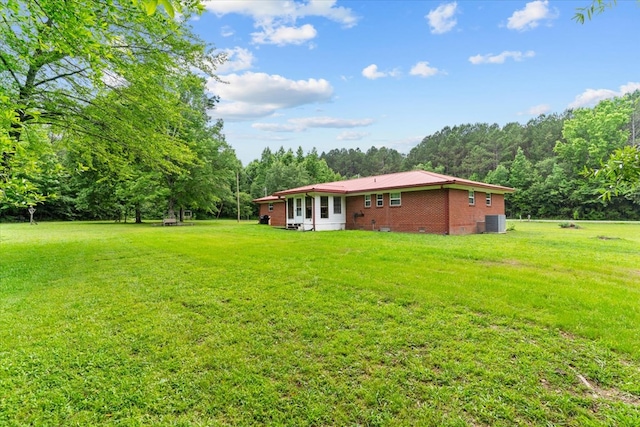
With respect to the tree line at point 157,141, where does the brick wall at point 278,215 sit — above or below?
below

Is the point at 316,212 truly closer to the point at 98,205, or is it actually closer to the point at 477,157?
the point at 98,205

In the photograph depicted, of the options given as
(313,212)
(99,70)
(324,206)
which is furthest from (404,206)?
(99,70)

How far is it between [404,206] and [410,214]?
0.54m

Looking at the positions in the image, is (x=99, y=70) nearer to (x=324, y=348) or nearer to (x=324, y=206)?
(x=324, y=348)

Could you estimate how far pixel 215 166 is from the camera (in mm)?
27859

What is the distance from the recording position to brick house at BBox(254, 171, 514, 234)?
14.7 metres

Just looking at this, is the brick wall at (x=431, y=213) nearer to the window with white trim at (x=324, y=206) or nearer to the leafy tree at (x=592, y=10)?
the window with white trim at (x=324, y=206)

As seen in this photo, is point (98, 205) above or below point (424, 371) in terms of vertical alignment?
above

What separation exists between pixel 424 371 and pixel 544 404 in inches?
35.1

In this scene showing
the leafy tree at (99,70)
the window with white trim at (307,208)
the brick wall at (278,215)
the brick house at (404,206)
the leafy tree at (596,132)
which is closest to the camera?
the leafy tree at (99,70)

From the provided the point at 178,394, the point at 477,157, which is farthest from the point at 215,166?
the point at 477,157

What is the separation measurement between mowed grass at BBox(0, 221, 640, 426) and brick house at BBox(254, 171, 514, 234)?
843 cm

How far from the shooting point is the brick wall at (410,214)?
48.4ft

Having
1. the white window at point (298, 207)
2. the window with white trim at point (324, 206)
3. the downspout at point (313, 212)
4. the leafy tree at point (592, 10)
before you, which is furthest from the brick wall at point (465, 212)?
the leafy tree at point (592, 10)
